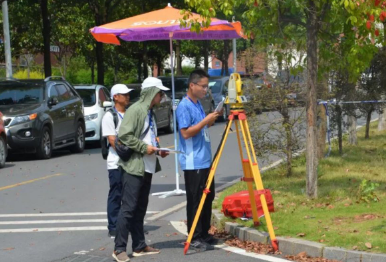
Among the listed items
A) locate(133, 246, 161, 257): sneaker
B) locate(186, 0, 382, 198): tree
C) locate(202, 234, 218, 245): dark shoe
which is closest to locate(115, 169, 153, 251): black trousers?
locate(133, 246, 161, 257): sneaker

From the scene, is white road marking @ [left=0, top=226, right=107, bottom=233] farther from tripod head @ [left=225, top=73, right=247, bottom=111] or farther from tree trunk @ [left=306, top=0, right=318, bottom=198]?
tree trunk @ [left=306, top=0, right=318, bottom=198]

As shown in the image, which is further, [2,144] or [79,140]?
[79,140]

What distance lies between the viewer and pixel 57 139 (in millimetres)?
20016

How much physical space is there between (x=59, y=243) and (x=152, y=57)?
39.7m

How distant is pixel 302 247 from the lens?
8219 mm

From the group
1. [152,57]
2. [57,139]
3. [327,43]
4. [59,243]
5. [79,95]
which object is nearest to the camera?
[59,243]

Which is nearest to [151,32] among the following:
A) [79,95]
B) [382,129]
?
[79,95]

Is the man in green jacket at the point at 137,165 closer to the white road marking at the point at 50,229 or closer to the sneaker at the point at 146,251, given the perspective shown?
the sneaker at the point at 146,251

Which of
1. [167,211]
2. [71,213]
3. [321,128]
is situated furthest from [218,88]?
[71,213]

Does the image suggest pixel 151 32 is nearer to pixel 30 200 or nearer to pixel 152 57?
pixel 30 200

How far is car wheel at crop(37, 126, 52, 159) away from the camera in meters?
19.0

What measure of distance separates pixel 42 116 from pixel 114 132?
10.3m

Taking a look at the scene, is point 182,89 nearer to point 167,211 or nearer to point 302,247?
point 167,211

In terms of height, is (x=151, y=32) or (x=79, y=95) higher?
(x=151, y=32)
